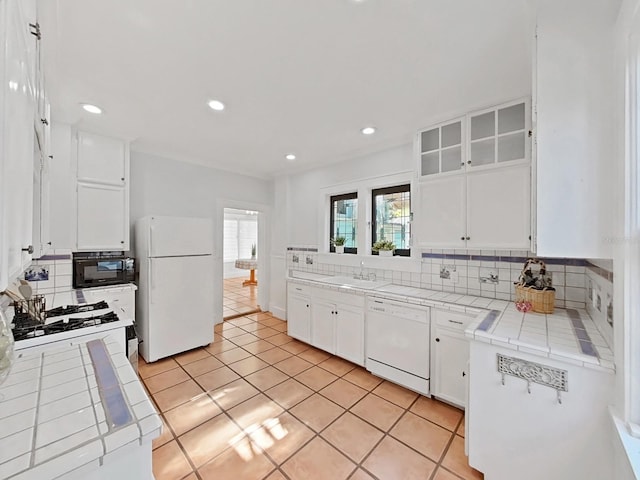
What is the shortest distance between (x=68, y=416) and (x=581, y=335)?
7.61 ft

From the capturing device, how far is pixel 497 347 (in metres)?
1.46

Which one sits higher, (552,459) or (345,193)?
(345,193)

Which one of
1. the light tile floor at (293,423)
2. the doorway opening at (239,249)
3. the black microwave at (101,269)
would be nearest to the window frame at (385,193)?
the light tile floor at (293,423)

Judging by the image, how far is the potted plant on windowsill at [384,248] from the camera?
10.3ft

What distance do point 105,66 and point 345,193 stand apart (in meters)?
2.70

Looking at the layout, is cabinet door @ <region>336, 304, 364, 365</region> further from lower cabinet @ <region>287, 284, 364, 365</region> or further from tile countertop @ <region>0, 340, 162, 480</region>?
tile countertop @ <region>0, 340, 162, 480</region>

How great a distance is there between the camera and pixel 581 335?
1.48 m

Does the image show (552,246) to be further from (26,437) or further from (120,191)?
(120,191)

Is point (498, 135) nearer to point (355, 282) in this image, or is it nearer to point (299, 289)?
point (355, 282)

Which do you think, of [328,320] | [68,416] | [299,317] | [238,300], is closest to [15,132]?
[68,416]

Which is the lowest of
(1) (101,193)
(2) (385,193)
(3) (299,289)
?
(3) (299,289)

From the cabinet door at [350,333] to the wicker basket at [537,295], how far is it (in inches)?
53.9

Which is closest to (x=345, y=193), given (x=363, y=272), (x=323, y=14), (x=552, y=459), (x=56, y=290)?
(x=363, y=272)

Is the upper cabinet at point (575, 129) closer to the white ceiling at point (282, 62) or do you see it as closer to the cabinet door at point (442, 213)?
the white ceiling at point (282, 62)
